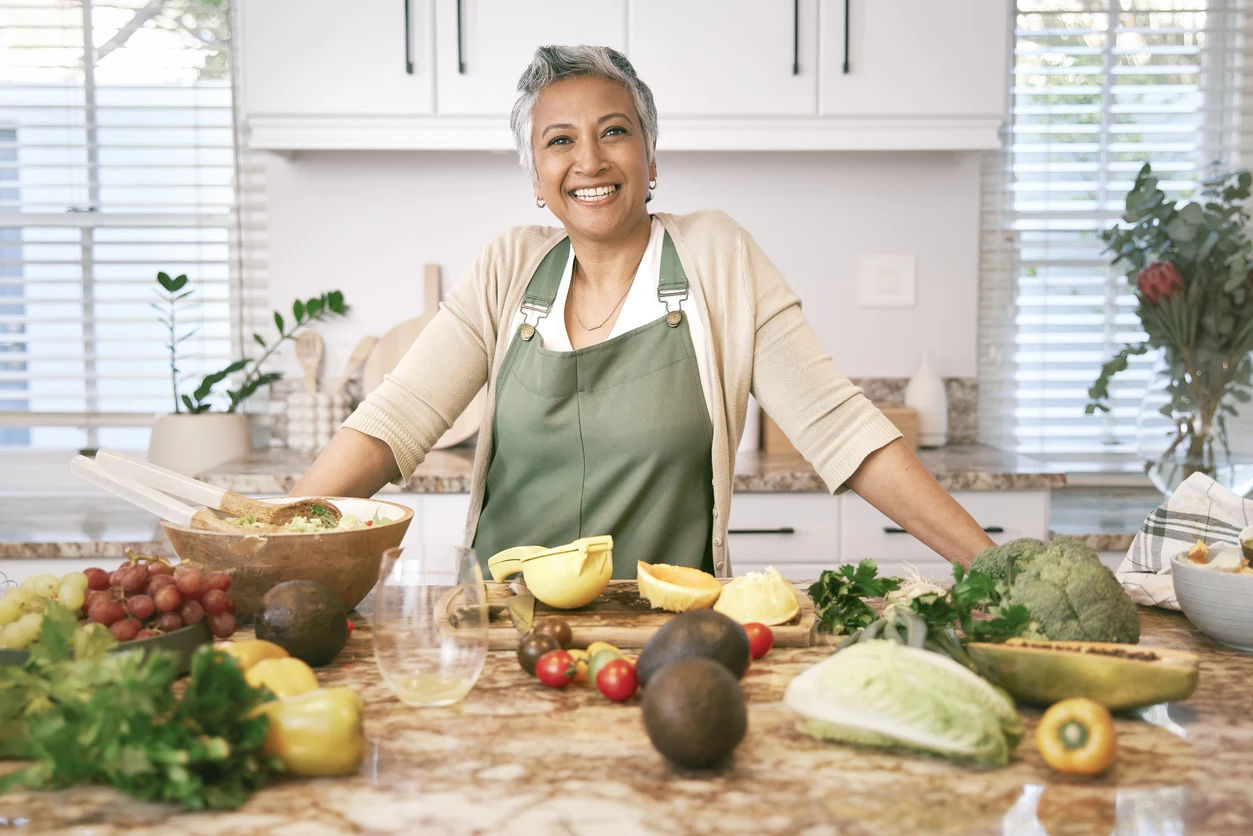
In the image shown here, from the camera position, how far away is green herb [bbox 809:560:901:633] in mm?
1274

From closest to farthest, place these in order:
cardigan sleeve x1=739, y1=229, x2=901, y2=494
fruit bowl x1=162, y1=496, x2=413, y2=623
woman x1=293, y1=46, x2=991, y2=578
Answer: fruit bowl x1=162, y1=496, x2=413, y2=623
cardigan sleeve x1=739, y1=229, x2=901, y2=494
woman x1=293, y1=46, x2=991, y2=578

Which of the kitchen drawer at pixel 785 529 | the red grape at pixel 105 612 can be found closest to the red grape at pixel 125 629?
the red grape at pixel 105 612

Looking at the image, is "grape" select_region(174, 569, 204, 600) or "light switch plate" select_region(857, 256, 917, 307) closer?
"grape" select_region(174, 569, 204, 600)

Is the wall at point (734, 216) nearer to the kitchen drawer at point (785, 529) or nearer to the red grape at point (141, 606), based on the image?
the kitchen drawer at point (785, 529)

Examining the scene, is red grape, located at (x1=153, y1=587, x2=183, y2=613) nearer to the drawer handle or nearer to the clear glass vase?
the drawer handle

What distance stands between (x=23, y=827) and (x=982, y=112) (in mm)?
2830

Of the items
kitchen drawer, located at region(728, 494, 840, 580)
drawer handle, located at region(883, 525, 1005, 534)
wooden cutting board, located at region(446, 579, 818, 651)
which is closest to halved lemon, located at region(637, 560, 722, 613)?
wooden cutting board, located at region(446, 579, 818, 651)

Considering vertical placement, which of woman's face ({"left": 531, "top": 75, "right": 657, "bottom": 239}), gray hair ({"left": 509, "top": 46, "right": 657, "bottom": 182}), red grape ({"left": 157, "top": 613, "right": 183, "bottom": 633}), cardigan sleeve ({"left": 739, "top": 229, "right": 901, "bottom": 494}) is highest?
gray hair ({"left": 509, "top": 46, "right": 657, "bottom": 182})

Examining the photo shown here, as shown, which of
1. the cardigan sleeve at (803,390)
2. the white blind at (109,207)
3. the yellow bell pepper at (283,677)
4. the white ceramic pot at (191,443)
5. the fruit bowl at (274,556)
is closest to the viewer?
the yellow bell pepper at (283,677)

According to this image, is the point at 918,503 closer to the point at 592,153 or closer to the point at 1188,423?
the point at 592,153

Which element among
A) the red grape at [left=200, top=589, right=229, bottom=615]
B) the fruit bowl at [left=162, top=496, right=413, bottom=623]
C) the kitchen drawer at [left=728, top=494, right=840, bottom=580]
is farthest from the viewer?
the kitchen drawer at [left=728, top=494, right=840, bottom=580]

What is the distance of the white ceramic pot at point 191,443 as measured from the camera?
3.07 metres

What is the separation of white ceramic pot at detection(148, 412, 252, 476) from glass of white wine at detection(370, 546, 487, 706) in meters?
2.26

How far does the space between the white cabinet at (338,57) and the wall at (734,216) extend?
1.20ft
